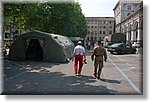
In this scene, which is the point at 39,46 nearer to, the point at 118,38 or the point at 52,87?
the point at 52,87

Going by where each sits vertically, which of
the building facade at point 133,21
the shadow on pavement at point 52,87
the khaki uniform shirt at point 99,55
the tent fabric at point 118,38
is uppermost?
the building facade at point 133,21

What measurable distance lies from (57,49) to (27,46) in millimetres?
2847

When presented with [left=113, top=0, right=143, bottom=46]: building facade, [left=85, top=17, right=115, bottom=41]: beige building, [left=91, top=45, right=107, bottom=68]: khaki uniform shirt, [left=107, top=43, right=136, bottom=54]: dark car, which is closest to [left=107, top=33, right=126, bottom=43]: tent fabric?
[left=113, top=0, right=143, bottom=46]: building facade

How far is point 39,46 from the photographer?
2227 centimetres

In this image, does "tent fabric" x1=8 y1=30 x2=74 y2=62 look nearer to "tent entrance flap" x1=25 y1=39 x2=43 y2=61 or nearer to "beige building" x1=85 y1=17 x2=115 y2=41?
"tent entrance flap" x1=25 y1=39 x2=43 y2=61

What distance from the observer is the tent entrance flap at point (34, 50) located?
21970mm

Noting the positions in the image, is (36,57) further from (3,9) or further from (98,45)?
(98,45)

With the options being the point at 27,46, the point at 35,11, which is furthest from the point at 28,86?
the point at 35,11

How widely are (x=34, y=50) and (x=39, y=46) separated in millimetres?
563

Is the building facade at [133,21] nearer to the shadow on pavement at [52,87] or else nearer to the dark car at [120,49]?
the dark car at [120,49]

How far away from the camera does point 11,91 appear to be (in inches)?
364

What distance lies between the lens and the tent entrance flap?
2197cm

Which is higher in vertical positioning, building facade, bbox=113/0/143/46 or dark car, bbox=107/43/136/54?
building facade, bbox=113/0/143/46

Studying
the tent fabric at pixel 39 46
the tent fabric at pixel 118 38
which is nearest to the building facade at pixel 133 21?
the tent fabric at pixel 118 38
